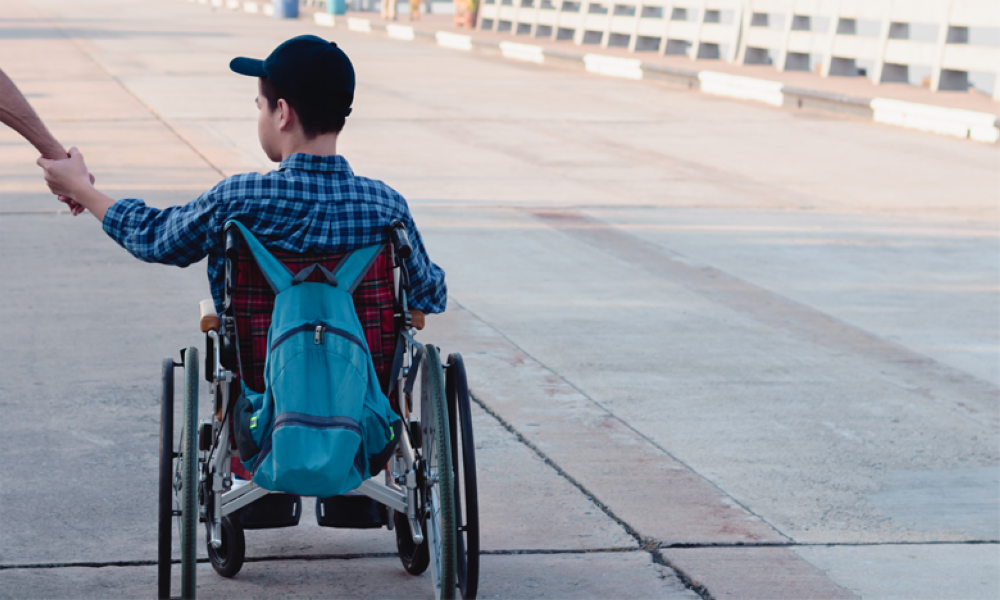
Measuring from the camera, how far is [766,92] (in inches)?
776

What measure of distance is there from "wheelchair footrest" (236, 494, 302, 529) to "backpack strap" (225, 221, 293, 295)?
0.62 metres

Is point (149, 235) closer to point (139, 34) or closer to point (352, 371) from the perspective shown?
point (352, 371)

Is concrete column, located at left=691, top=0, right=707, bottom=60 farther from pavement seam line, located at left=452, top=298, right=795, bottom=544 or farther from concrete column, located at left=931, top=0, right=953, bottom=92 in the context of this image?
pavement seam line, located at left=452, top=298, right=795, bottom=544

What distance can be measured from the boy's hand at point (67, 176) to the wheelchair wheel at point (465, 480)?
3.40 feet

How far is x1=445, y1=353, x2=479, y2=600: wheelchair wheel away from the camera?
313 cm

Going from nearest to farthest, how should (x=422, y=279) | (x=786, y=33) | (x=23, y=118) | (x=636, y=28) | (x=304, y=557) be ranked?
1. (x=422, y=279)
2. (x=23, y=118)
3. (x=304, y=557)
4. (x=786, y=33)
5. (x=636, y=28)

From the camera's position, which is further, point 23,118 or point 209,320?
point 23,118

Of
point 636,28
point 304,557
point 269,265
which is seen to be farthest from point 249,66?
point 636,28

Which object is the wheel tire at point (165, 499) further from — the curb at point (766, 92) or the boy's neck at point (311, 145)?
the curb at point (766, 92)

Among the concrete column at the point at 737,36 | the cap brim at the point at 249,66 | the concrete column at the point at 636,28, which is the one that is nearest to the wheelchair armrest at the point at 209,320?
the cap brim at the point at 249,66

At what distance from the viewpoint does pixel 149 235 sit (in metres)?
3.09

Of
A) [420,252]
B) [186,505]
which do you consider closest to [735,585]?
[420,252]

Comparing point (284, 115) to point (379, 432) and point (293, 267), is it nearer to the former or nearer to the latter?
point (293, 267)

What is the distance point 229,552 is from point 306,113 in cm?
127
